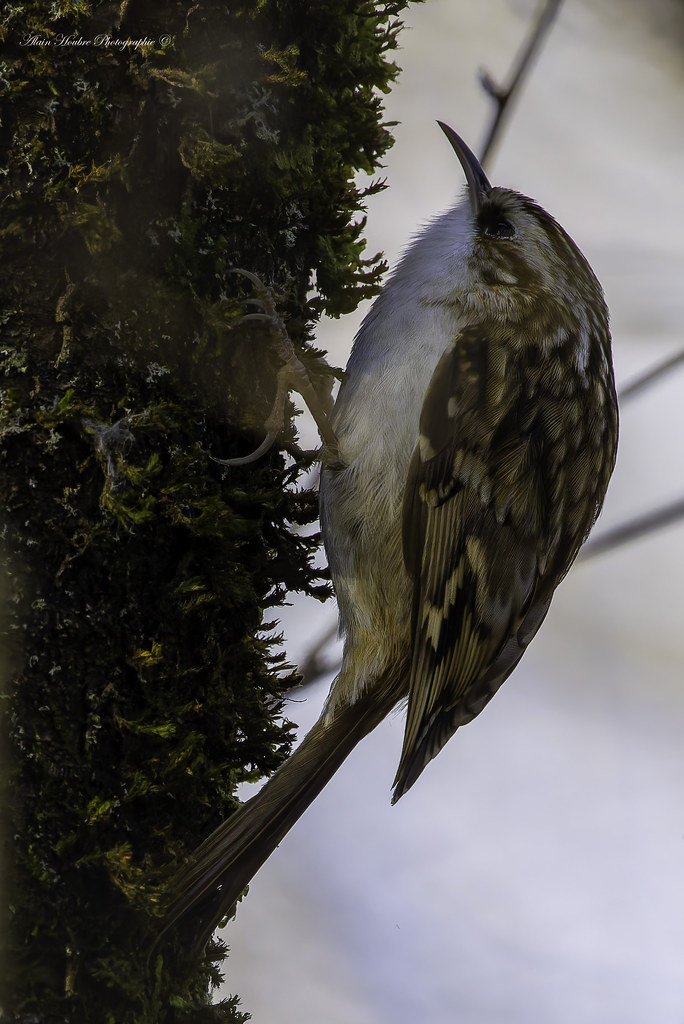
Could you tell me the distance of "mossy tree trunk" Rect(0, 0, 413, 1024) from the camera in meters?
1.36

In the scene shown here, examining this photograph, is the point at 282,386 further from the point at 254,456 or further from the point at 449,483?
the point at 449,483

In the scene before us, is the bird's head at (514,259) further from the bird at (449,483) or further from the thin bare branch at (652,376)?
the thin bare branch at (652,376)

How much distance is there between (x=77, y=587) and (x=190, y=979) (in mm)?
611

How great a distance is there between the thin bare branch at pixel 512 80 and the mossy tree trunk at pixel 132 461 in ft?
1.79

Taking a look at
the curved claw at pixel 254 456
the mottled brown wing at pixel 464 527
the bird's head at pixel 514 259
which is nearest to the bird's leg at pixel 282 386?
the curved claw at pixel 254 456

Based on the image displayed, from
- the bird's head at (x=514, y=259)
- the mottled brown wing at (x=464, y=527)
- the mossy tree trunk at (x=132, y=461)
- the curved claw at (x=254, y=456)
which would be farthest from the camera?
the bird's head at (x=514, y=259)

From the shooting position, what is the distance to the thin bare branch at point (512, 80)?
2.10 meters

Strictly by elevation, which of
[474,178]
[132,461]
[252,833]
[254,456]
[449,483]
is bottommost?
[252,833]

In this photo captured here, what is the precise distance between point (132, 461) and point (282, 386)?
0.42 meters

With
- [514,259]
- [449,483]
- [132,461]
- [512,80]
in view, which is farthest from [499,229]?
[132,461]

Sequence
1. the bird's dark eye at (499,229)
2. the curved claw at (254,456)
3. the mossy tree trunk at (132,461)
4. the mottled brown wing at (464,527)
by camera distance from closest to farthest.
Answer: the mossy tree trunk at (132,461)
the curved claw at (254,456)
the mottled brown wing at (464,527)
the bird's dark eye at (499,229)

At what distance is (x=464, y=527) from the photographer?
6.23 ft

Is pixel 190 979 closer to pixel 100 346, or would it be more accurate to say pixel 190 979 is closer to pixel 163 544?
pixel 163 544

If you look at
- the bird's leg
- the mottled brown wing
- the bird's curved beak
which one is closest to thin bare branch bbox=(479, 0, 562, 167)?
the bird's curved beak
